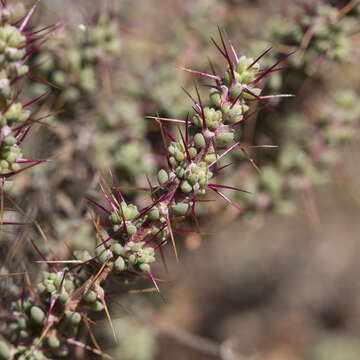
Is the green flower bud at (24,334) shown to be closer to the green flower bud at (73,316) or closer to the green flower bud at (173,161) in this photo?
the green flower bud at (73,316)

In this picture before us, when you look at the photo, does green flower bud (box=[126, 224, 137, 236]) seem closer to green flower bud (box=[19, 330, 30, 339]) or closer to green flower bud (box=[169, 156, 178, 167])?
green flower bud (box=[169, 156, 178, 167])

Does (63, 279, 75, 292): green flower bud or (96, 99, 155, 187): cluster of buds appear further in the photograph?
(96, 99, 155, 187): cluster of buds

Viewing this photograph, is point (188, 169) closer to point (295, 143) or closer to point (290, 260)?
point (295, 143)

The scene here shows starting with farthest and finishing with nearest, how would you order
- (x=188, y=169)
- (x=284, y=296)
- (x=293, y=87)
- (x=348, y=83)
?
(x=284, y=296) < (x=348, y=83) < (x=293, y=87) < (x=188, y=169)

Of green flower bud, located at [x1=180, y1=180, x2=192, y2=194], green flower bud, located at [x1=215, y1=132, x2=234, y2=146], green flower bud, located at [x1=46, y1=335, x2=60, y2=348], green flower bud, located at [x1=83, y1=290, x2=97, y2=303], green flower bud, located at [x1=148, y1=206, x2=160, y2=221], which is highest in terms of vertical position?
green flower bud, located at [x1=215, y1=132, x2=234, y2=146]

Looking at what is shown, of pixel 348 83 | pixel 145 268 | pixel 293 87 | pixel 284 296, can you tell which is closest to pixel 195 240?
pixel 293 87

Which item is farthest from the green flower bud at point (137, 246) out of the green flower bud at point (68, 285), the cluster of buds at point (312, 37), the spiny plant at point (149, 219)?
the cluster of buds at point (312, 37)

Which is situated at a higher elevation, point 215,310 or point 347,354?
point 215,310

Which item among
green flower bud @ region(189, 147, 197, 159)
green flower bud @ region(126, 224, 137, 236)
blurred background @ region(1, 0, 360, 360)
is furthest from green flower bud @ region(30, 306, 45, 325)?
green flower bud @ region(189, 147, 197, 159)
